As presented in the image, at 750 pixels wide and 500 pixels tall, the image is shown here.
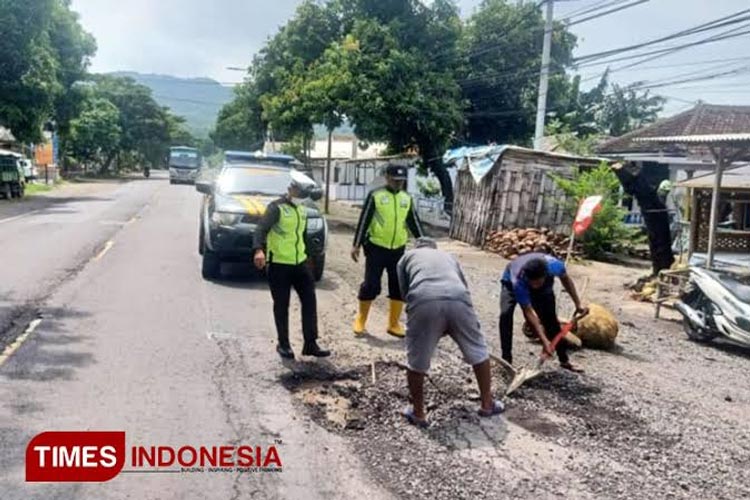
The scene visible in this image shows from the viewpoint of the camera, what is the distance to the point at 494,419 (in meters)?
5.26

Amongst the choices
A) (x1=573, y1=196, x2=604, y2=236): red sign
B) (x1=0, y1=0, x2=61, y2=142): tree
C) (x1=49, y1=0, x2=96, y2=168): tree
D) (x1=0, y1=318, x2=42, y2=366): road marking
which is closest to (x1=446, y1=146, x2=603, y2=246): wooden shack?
(x1=573, y1=196, x2=604, y2=236): red sign

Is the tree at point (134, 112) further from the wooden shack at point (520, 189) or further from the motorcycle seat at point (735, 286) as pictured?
the motorcycle seat at point (735, 286)

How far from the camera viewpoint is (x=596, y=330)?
767 centimetres

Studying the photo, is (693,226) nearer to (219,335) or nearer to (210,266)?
(210,266)

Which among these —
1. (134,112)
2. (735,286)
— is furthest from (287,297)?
(134,112)

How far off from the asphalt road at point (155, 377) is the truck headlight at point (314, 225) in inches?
43.8

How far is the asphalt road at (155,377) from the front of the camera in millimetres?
4117

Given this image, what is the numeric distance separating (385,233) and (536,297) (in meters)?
1.75

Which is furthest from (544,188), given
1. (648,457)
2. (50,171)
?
(50,171)

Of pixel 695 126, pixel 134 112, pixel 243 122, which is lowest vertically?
pixel 695 126

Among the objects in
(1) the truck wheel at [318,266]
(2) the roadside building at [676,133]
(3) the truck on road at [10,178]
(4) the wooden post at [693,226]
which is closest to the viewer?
(1) the truck wheel at [318,266]

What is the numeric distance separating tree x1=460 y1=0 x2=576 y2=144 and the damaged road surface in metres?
21.1

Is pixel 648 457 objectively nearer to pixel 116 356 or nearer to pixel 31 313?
pixel 116 356

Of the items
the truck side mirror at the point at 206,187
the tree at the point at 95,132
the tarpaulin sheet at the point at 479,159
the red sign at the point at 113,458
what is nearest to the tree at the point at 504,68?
the tarpaulin sheet at the point at 479,159
